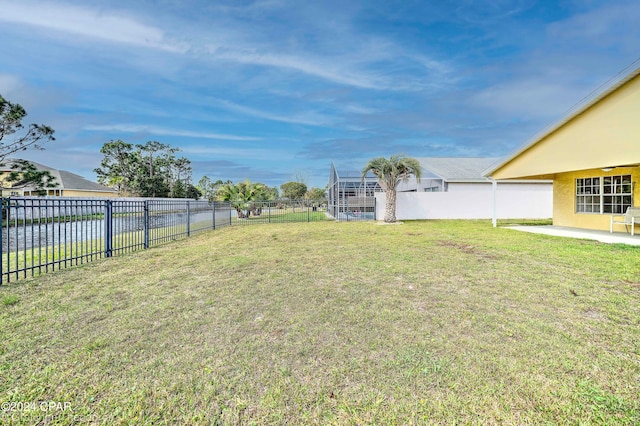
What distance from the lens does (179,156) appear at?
168 feet

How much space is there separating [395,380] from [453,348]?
81 centimetres

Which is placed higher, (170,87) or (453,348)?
(170,87)

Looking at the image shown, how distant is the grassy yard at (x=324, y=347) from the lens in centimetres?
183

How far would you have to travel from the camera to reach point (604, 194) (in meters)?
11.3

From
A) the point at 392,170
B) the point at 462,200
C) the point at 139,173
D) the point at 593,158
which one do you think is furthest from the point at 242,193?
the point at 139,173

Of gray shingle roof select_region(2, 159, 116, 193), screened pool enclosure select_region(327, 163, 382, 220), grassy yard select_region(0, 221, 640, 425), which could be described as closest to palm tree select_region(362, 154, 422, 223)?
screened pool enclosure select_region(327, 163, 382, 220)

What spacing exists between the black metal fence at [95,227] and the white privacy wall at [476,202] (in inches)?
496

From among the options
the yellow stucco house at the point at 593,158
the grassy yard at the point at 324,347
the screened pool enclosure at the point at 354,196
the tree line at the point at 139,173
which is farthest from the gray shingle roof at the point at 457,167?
the grassy yard at the point at 324,347

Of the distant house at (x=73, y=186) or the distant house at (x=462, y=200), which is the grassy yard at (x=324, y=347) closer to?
the distant house at (x=462, y=200)

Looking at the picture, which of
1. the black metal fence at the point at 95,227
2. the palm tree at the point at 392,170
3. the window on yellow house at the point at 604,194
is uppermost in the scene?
the palm tree at the point at 392,170

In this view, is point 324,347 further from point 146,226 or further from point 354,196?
point 354,196

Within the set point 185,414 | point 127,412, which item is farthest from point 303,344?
point 127,412

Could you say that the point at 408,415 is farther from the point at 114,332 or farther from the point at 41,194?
the point at 41,194

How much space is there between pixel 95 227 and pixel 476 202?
2105 cm
